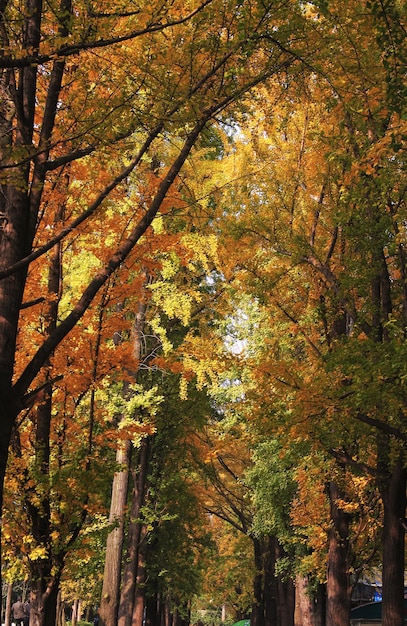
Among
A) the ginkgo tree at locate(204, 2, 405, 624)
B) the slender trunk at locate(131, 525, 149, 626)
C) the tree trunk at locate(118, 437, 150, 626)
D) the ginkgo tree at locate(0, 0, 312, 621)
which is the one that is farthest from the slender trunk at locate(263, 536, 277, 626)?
the ginkgo tree at locate(0, 0, 312, 621)

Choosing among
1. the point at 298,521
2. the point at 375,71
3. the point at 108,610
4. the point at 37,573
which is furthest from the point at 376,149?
the point at 298,521

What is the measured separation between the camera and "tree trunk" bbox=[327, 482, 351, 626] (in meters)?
15.5

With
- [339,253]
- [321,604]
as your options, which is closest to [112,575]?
[339,253]

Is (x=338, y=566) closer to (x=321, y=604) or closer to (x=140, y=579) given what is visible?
(x=321, y=604)

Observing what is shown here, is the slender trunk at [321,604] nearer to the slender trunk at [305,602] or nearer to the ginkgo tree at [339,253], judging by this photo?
the slender trunk at [305,602]

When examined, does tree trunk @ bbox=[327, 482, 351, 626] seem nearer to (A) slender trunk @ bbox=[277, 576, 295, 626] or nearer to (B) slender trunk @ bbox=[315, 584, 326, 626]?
(B) slender trunk @ bbox=[315, 584, 326, 626]

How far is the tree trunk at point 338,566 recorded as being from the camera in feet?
50.9

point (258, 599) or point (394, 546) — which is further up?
point (394, 546)

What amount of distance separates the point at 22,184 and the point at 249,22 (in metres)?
2.55

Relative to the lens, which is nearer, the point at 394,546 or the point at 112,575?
the point at 394,546

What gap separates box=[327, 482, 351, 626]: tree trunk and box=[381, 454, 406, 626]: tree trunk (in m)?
3.61

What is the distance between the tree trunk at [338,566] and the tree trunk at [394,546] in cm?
361

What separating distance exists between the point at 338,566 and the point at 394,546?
461cm

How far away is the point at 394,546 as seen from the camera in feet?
38.9
